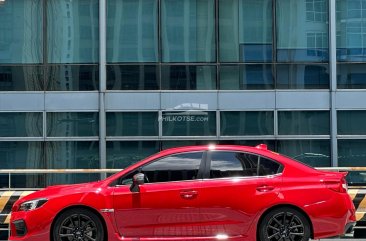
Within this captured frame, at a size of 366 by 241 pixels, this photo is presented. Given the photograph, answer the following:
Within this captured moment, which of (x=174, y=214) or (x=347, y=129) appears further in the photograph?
(x=347, y=129)

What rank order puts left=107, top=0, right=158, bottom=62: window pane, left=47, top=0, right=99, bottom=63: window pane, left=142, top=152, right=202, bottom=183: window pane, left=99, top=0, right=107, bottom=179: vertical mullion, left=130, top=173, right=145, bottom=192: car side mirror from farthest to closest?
1. left=47, top=0, right=99, bottom=63: window pane
2. left=107, top=0, right=158, bottom=62: window pane
3. left=99, top=0, right=107, bottom=179: vertical mullion
4. left=142, top=152, right=202, bottom=183: window pane
5. left=130, top=173, right=145, bottom=192: car side mirror

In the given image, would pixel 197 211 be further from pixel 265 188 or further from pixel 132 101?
pixel 132 101

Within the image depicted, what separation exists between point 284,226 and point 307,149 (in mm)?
11362

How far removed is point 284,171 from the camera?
26.0 feet

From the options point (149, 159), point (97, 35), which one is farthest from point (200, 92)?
point (149, 159)

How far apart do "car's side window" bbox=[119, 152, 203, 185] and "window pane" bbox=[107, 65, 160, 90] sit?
10.7 metres

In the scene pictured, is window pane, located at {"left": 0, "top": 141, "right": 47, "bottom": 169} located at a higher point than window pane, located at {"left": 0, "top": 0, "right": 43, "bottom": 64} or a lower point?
lower

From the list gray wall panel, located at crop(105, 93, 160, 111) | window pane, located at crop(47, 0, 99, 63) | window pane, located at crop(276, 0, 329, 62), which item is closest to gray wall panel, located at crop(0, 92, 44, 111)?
window pane, located at crop(47, 0, 99, 63)

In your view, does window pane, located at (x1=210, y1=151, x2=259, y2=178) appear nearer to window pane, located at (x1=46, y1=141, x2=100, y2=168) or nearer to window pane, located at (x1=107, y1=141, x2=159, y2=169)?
window pane, located at (x1=107, y1=141, x2=159, y2=169)

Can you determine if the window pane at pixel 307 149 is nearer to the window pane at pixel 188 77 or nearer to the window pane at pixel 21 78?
the window pane at pixel 188 77

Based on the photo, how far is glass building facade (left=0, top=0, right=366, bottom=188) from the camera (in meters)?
18.6

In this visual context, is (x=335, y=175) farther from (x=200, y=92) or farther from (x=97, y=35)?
(x=97, y=35)

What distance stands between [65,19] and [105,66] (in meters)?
2.15

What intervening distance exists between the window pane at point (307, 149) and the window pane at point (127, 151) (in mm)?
4223
